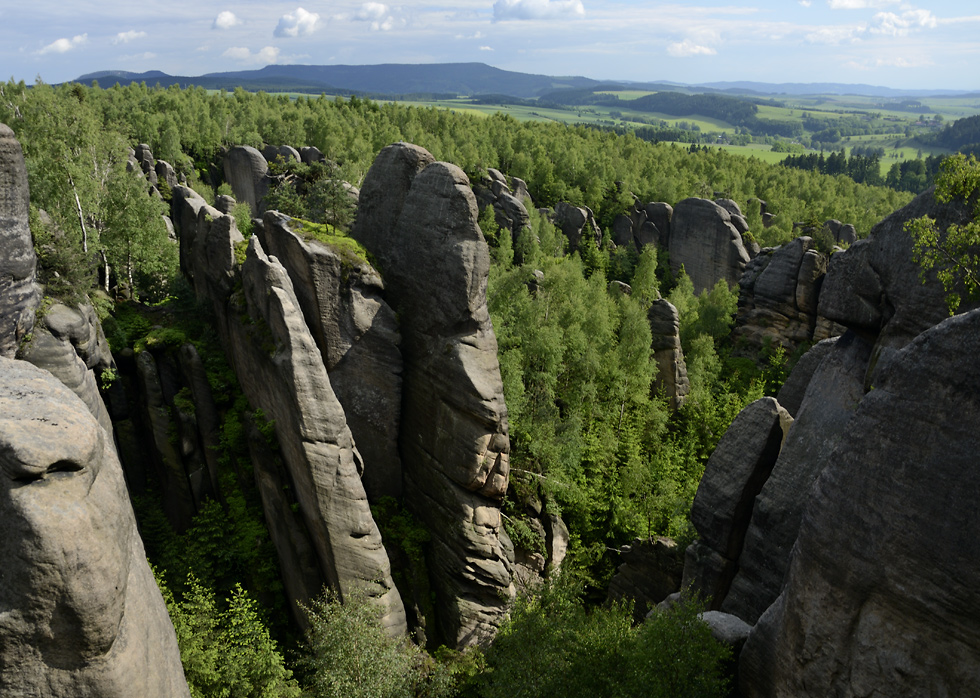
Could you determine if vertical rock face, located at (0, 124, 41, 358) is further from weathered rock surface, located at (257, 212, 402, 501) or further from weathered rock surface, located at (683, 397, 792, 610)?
weathered rock surface, located at (683, 397, 792, 610)

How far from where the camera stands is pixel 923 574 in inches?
421

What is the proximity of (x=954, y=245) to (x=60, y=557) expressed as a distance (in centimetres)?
1894

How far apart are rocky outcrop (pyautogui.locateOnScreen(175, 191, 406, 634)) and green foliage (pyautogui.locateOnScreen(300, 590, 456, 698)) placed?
1556 mm

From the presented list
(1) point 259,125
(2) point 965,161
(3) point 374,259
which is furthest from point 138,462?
(1) point 259,125

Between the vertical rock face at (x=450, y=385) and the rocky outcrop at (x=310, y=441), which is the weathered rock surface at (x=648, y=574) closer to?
the vertical rock face at (x=450, y=385)

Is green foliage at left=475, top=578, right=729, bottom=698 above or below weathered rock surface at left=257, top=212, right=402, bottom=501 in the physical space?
below

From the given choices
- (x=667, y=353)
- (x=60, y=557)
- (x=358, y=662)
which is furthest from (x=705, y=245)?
(x=60, y=557)

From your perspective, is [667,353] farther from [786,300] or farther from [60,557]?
[60,557]

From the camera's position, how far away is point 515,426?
1314 inches

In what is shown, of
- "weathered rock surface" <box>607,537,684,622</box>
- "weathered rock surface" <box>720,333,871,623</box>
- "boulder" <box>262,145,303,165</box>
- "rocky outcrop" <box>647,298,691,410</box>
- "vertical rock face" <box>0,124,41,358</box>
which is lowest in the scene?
"weathered rock surface" <box>607,537,684,622</box>

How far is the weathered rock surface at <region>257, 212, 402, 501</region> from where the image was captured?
83.3 feet

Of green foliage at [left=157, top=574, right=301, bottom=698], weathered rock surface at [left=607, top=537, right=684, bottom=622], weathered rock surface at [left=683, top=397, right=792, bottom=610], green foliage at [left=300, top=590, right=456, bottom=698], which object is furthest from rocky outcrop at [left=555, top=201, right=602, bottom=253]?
green foliage at [left=157, top=574, right=301, bottom=698]

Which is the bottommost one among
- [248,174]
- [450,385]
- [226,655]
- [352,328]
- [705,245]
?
[226,655]

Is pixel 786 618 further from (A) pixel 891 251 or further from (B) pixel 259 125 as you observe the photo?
(B) pixel 259 125
